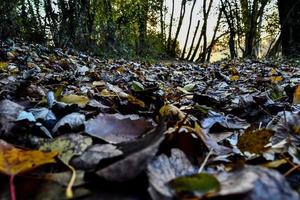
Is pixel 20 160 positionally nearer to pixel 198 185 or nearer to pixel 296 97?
pixel 198 185

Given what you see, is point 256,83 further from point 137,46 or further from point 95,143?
point 137,46

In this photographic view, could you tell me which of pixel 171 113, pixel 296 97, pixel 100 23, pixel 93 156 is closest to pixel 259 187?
pixel 93 156

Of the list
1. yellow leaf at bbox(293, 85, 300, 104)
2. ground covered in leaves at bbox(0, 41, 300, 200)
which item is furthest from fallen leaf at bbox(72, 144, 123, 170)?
yellow leaf at bbox(293, 85, 300, 104)

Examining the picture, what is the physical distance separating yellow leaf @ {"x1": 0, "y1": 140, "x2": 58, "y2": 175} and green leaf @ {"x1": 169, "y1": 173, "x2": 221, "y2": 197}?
240 mm

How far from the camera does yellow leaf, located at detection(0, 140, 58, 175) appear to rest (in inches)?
25.3

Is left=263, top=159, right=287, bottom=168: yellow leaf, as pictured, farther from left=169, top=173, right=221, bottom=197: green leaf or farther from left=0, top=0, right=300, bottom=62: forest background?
left=0, top=0, right=300, bottom=62: forest background

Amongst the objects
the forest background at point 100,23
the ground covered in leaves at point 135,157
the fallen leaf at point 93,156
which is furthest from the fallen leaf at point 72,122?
the forest background at point 100,23

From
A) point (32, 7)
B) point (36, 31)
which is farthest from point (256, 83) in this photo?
point (32, 7)

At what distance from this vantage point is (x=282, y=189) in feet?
1.69

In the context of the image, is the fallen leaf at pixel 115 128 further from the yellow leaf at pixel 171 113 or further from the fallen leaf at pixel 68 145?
the yellow leaf at pixel 171 113

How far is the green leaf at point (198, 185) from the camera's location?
0.54 meters

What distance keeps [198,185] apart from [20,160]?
327 mm

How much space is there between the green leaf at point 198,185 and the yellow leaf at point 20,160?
240 mm

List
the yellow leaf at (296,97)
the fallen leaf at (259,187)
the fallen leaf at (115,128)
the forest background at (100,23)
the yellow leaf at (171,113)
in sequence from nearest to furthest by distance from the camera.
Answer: the fallen leaf at (259,187) → the fallen leaf at (115,128) → the yellow leaf at (171,113) → the yellow leaf at (296,97) → the forest background at (100,23)
